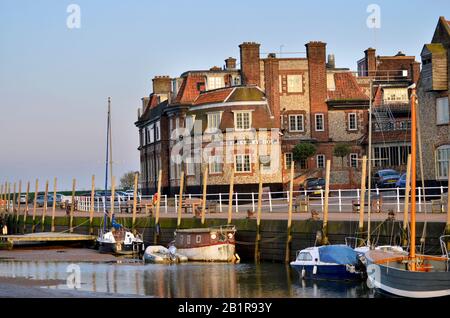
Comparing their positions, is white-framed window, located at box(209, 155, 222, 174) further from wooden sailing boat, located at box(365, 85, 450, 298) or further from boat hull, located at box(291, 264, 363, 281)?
wooden sailing boat, located at box(365, 85, 450, 298)

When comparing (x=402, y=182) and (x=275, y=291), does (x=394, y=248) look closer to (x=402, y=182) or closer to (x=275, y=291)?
(x=275, y=291)

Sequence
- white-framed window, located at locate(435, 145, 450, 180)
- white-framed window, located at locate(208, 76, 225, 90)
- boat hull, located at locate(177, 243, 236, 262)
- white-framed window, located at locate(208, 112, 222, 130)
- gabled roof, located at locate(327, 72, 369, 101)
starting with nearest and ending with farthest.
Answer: boat hull, located at locate(177, 243, 236, 262) < white-framed window, located at locate(435, 145, 450, 180) < white-framed window, located at locate(208, 112, 222, 130) < gabled roof, located at locate(327, 72, 369, 101) < white-framed window, located at locate(208, 76, 225, 90)

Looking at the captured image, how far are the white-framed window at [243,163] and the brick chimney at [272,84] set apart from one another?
7.49 m

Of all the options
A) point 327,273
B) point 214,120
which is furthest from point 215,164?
point 327,273

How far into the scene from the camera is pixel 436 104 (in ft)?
217

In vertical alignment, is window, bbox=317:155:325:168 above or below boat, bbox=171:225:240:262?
above

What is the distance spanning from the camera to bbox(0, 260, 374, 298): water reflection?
127 feet

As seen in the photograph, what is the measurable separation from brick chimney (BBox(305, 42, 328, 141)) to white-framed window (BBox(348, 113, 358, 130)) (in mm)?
2242

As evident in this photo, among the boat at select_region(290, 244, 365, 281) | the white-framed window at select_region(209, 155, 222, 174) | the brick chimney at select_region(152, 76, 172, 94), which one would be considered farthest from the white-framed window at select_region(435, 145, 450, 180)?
the brick chimney at select_region(152, 76, 172, 94)

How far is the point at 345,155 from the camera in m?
87.1

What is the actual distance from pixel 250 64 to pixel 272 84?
270cm

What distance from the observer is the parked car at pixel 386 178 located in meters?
72.7

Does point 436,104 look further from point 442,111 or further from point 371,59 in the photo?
point 371,59

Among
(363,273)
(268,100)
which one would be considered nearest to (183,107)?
(268,100)
